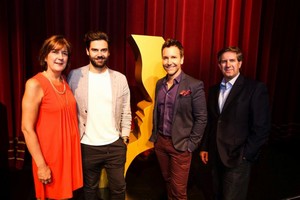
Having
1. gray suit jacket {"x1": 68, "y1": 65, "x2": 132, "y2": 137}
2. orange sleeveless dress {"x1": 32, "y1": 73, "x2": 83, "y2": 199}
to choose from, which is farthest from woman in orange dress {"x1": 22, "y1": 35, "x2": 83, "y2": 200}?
gray suit jacket {"x1": 68, "y1": 65, "x2": 132, "y2": 137}

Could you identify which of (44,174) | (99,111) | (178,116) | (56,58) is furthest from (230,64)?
(44,174)

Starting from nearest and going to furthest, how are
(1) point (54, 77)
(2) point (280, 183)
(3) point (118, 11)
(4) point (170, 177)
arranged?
(1) point (54, 77)
(4) point (170, 177)
(2) point (280, 183)
(3) point (118, 11)

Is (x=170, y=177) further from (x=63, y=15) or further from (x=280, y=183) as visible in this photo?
(x=63, y=15)

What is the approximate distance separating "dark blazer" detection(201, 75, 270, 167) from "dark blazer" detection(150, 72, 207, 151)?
111mm

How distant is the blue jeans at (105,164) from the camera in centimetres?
171

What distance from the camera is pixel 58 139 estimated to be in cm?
143

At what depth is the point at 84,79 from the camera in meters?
1.67

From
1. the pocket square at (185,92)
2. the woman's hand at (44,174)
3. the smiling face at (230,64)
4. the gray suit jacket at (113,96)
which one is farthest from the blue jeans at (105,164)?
the smiling face at (230,64)

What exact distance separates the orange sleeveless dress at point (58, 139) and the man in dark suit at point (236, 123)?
94 centimetres

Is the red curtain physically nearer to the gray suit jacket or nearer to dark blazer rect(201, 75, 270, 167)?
the gray suit jacket

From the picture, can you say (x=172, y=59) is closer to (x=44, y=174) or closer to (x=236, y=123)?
(x=236, y=123)

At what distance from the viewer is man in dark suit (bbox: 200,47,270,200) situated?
5.32ft

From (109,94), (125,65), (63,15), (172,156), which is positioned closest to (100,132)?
(109,94)

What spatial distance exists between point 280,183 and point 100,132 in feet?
6.59
